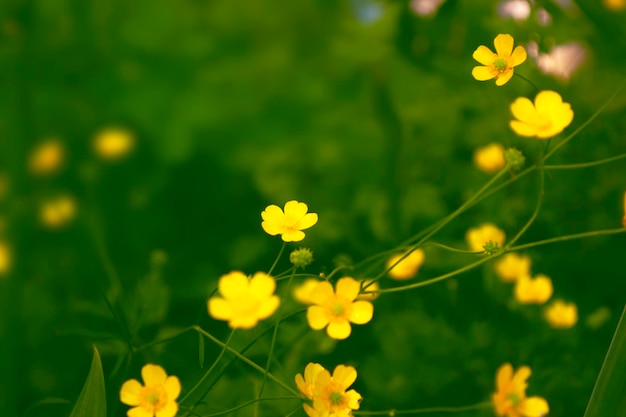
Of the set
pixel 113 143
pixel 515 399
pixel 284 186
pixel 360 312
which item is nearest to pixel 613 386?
pixel 515 399

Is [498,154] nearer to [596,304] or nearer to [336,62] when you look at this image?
[596,304]

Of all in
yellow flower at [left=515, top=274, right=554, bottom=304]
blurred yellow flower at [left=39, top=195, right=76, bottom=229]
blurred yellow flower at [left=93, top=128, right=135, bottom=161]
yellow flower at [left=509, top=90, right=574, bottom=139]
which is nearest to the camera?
yellow flower at [left=509, top=90, right=574, bottom=139]

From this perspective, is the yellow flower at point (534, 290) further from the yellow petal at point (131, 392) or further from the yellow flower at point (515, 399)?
the yellow petal at point (131, 392)

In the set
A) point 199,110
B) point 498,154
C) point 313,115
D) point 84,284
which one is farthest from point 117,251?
point 498,154

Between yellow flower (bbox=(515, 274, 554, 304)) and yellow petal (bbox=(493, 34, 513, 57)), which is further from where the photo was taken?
yellow flower (bbox=(515, 274, 554, 304))

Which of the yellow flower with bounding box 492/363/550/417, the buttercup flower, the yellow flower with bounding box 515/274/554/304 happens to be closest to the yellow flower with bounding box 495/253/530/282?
the yellow flower with bounding box 515/274/554/304

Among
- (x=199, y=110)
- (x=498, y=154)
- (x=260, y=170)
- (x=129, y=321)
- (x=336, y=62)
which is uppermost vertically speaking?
(x=336, y=62)

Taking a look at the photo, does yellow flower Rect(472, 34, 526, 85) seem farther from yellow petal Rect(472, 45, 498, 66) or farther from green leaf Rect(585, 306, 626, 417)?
green leaf Rect(585, 306, 626, 417)
